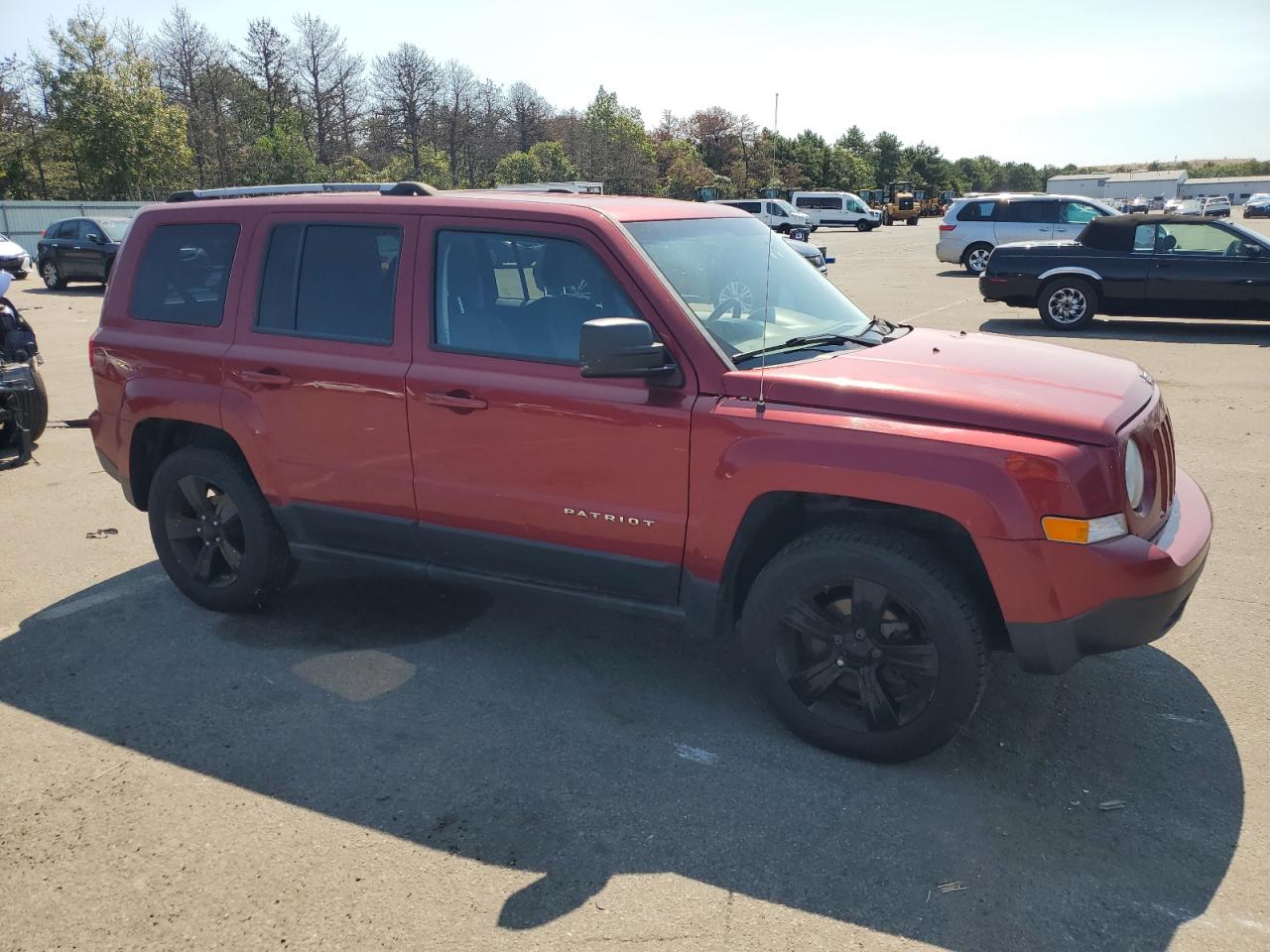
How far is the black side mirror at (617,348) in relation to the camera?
333cm

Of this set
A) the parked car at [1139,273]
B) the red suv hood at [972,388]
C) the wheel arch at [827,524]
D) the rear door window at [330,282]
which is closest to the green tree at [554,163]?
the parked car at [1139,273]

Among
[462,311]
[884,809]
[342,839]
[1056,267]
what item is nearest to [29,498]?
[462,311]

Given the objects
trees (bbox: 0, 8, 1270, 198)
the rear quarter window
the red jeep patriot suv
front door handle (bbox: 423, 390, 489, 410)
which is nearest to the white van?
trees (bbox: 0, 8, 1270, 198)

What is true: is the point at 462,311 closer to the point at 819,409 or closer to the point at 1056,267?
the point at 819,409

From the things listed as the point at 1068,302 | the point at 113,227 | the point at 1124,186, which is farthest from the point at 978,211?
the point at 1124,186

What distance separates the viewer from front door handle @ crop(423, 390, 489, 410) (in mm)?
3865

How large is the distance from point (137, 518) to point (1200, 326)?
14.2 m

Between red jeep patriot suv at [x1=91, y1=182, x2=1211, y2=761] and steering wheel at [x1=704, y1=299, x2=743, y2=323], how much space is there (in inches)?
0.6

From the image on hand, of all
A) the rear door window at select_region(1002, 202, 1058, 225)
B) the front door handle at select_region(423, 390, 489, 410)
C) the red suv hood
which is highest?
the rear door window at select_region(1002, 202, 1058, 225)

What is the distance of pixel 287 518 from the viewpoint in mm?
4523

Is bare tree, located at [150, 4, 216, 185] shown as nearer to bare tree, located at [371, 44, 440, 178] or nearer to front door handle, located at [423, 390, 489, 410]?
bare tree, located at [371, 44, 440, 178]

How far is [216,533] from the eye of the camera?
4777 mm

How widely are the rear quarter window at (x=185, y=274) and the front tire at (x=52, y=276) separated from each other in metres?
20.3

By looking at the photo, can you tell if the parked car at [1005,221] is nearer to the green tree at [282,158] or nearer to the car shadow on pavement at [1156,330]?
the car shadow on pavement at [1156,330]
